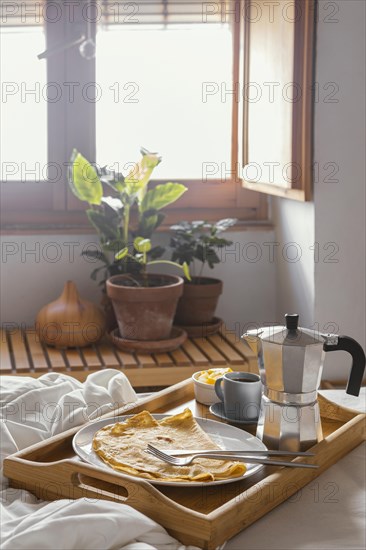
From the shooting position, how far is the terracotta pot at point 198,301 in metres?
2.87

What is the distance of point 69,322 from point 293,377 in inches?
62.3

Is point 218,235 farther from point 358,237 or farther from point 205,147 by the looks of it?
point 358,237

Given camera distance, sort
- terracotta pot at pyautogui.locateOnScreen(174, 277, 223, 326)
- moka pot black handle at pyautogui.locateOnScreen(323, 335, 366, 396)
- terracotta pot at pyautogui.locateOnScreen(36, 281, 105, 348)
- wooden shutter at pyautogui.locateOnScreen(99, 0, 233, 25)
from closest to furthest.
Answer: moka pot black handle at pyautogui.locateOnScreen(323, 335, 366, 396) < terracotta pot at pyautogui.locateOnScreen(36, 281, 105, 348) < terracotta pot at pyautogui.locateOnScreen(174, 277, 223, 326) < wooden shutter at pyautogui.locateOnScreen(99, 0, 233, 25)

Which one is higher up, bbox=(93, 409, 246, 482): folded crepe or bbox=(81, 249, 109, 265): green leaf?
bbox=(81, 249, 109, 265): green leaf

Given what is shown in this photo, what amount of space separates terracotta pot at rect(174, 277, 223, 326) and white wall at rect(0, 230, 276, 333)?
216 millimetres

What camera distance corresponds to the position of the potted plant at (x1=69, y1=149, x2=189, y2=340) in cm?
265

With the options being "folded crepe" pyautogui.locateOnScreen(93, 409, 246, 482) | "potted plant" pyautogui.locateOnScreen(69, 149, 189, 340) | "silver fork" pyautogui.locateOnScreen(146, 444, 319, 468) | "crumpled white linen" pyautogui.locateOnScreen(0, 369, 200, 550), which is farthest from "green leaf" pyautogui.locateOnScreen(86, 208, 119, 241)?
"silver fork" pyautogui.locateOnScreen(146, 444, 319, 468)

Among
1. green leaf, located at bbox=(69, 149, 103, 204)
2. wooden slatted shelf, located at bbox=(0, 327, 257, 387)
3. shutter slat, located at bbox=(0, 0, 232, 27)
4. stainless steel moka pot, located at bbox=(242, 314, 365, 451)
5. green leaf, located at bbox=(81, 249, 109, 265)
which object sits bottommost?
wooden slatted shelf, located at bbox=(0, 327, 257, 387)

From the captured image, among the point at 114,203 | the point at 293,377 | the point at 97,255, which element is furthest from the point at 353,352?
the point at 97,255

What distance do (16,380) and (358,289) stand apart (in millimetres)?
1486

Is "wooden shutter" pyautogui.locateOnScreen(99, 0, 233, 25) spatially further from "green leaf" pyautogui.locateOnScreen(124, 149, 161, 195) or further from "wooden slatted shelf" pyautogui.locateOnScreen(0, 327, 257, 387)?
"wooden slatted shelf" pyautogui.locateOnScreen(0, 327, 257, 387)

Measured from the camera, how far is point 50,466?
3.81 ft

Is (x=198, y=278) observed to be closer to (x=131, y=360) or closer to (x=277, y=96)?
(x=131, y=360)

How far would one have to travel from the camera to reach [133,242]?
2.74 m
